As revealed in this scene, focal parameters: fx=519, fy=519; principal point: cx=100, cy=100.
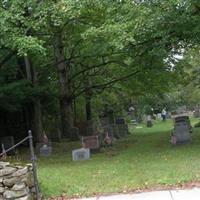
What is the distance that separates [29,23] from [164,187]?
32.7 feet

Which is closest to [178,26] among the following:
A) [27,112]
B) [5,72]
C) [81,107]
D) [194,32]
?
[194,32]

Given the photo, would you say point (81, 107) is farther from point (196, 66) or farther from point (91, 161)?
point (91, 161)

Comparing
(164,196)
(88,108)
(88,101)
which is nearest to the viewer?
(164,196)

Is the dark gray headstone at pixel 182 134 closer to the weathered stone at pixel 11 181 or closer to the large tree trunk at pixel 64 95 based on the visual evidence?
the large tree trunk at pixel 64 95

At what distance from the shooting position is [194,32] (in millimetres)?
19266

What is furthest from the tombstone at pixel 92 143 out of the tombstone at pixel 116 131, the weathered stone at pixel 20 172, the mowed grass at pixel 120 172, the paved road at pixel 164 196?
the paved road at pixel 164 196

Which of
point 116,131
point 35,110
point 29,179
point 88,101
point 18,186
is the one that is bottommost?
point 18,186

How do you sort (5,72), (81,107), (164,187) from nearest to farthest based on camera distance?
(164,187) → (5,72) → (81,107)

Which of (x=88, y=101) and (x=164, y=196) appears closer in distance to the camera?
(x=164, y=196)

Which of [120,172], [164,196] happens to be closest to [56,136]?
[120,172]

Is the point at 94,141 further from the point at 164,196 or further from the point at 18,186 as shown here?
the point at 164,196

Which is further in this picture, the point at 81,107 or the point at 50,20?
the point at 81,107

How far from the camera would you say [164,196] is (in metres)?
10.3

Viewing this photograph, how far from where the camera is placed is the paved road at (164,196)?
10070mm
